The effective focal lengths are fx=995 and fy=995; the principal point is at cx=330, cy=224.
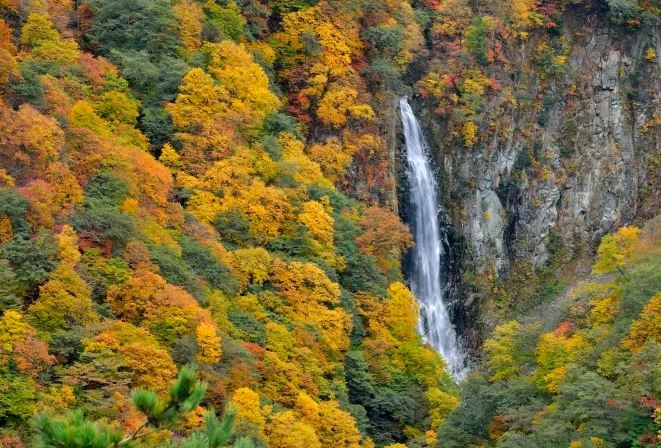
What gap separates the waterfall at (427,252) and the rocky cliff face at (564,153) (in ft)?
6.26

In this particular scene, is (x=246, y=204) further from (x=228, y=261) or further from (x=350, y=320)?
(x=350, y=320)

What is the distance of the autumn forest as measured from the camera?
23.4 m

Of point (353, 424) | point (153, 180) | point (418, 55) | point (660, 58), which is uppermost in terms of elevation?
point (660, 58)

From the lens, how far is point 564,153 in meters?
51.1

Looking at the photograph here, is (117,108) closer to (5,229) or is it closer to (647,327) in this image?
(5,229)

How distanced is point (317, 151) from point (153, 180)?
36.4ft

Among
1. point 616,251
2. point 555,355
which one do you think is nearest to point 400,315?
point 616,251

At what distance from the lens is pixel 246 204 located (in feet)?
112

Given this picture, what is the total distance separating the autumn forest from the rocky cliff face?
18 centimetres

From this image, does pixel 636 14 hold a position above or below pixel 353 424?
above

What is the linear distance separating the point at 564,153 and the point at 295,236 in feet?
70.1

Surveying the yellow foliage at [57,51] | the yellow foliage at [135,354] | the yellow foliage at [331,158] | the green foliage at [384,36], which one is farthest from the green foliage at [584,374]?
the yellow foliage at [57,51]

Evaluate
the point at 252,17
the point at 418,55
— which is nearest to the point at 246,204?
the point at 252,17

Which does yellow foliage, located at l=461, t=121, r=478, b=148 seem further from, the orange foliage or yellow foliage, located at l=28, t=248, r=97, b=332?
yellow foliage, located at l=28, t=248, r=97, b=332
